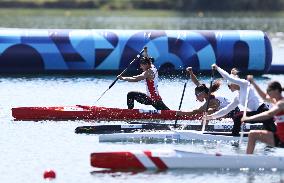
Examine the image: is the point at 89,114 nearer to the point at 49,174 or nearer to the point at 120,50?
the point at 49,174

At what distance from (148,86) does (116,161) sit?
893cm

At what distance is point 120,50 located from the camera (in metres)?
43.9

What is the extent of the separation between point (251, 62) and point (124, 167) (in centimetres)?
2368

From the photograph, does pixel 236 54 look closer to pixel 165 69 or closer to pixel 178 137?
pixel 165 69

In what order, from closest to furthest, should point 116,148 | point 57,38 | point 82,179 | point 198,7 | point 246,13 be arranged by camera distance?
point 82,179
point 116,148
point 57,38
point 246,13
point 198,7

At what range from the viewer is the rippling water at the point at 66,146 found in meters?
21.8

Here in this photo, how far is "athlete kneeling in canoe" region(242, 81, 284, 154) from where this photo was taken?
71.8 ft

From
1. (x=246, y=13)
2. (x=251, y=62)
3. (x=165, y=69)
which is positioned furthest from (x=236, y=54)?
(x=246, y=13)

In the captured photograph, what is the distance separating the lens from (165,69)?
44156 mm

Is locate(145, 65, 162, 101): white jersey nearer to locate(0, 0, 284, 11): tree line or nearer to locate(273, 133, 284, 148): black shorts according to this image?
locate(273, 133, 284, 148): black shorts

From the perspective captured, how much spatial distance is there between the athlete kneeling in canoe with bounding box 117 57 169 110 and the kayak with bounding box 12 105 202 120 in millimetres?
465

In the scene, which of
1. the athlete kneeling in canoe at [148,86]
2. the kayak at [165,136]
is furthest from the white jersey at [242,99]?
the athlete kneeling in canoe at [148,86]

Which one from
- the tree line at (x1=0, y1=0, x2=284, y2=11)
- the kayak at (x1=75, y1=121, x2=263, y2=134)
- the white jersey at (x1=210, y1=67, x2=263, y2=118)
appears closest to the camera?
the white jersey at (x1=210, y1=67, x2=263, y2=118)

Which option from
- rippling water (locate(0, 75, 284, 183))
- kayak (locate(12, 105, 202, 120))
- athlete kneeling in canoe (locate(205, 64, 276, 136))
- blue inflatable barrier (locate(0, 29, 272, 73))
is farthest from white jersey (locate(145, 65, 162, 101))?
blue inflatable barrier (locate(0, 29, 272, 73))
